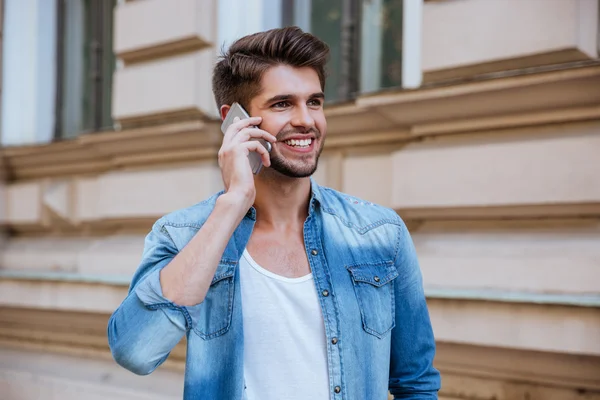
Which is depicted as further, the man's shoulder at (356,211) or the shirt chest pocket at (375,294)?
the man's shoulder at (356,211)

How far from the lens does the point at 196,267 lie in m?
1.70

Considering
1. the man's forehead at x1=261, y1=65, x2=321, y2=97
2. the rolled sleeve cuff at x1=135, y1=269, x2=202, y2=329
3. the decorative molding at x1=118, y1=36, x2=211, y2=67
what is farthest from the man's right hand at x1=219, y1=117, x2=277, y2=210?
the decorative molding at x1=118, y1=36, x2=211, y2=67

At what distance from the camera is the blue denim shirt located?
1.75m

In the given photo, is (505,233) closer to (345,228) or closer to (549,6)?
(549,6)

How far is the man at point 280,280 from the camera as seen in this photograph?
1748mm

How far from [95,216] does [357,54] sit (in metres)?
2.53

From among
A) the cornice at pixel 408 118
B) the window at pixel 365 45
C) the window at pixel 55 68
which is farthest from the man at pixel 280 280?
the window at pixel 55 68

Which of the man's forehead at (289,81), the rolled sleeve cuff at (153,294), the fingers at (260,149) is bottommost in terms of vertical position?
the rolled sleeve cuff at (153,294)

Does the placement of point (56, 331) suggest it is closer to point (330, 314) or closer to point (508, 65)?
point (330, 314)

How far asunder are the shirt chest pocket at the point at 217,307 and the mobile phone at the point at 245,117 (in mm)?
338

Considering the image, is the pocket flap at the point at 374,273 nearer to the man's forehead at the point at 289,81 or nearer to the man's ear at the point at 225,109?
the man's forehead at the point at 289,81

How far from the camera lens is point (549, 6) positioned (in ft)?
9.64

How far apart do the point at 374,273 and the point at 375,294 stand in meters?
0.07

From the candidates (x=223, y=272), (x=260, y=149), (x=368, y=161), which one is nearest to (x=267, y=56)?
(x=260, y=149)
